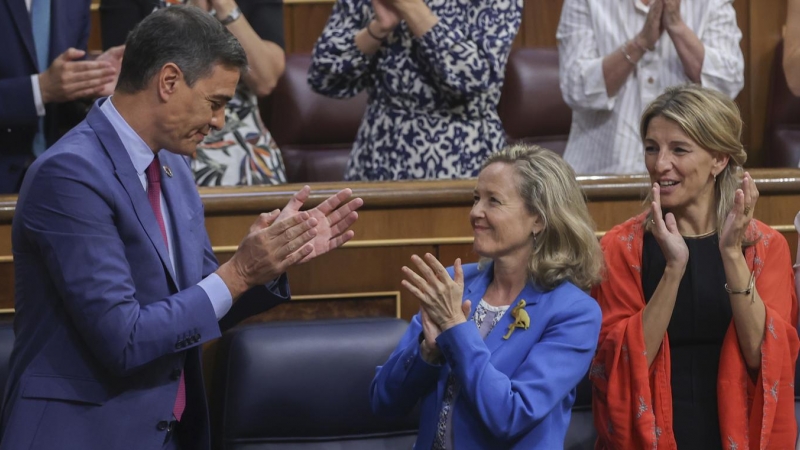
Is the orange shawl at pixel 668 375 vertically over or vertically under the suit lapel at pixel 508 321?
under

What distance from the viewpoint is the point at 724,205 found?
7.37 ft

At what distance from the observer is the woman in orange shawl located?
2.11 metres

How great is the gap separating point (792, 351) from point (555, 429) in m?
0.52

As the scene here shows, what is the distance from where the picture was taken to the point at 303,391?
2309mm

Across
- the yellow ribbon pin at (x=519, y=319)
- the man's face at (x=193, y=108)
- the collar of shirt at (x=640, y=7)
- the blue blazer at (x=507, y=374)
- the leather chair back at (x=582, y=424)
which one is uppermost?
the collar of shirt at (x=640, y=7)

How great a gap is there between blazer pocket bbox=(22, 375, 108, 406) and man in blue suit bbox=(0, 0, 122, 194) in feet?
3.52

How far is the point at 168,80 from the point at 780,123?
7.68ft

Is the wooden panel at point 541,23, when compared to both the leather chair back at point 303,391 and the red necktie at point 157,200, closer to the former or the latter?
the leather chair back at point 303,391

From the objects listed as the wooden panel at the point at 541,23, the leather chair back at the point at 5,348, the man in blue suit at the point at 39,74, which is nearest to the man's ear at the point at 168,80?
the leather chair back at the point at 5,348

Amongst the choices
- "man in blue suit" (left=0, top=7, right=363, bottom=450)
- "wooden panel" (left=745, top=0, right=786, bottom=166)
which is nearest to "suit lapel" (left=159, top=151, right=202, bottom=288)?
"man in blue suit" (left=0, top=7, right=363, bottom=450)

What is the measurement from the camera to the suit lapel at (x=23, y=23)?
9.00 ft

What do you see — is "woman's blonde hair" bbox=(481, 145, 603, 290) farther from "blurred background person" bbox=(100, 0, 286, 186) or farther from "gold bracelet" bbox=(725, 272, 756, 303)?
"blurred background person" bbox=(100, 0, 286, 186)

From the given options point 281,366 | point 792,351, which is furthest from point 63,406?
point 792,351

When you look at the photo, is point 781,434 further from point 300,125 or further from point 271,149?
point 300,125
